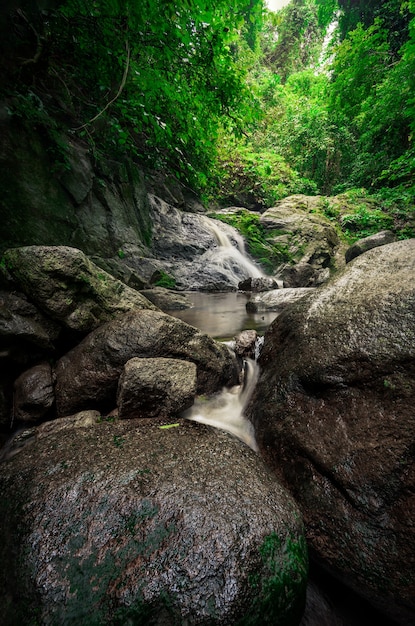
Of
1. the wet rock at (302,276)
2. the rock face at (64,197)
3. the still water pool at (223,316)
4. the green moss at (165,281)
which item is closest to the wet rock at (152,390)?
the still water pool at (223,316)

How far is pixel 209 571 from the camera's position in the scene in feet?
3.79

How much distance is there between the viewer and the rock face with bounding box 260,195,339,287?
989cm

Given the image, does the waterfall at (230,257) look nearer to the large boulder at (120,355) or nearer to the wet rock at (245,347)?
the wet rock at (245,347)

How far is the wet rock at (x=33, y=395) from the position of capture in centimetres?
250

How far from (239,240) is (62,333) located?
940 centimetres

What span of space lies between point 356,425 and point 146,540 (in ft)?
4.68

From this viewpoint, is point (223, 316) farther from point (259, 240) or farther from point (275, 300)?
point (259, 240)

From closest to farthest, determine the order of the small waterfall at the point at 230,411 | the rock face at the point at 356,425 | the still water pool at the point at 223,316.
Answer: the rock face at the point at 356,425
the small waterfall at the point at 230,411
the still water pool at the point at 223,316

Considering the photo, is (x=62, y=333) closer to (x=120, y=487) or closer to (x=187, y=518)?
(x=120, y=487)

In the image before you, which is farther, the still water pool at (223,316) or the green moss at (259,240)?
the green moss at (259,240)

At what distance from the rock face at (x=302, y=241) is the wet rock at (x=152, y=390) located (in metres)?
8.10

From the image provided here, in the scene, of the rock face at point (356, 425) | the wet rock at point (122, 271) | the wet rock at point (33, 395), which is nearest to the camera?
the rock face at point (356, 425)

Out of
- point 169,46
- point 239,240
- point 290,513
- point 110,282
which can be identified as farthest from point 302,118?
point 290,513

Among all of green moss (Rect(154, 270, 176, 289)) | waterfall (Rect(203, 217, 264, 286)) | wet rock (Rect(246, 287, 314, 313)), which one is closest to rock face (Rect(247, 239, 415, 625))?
wet rock (Rect(246, 287, 314, 313))
